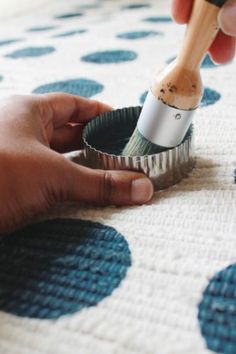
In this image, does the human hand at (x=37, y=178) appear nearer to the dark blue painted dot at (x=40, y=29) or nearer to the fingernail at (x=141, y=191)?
the fingernail at (x=141, y=191)

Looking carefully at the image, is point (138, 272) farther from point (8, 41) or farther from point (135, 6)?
point (135, 6)

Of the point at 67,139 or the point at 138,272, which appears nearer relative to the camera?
the point at 138,272

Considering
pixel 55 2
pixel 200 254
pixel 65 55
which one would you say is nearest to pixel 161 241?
pixel 200 254

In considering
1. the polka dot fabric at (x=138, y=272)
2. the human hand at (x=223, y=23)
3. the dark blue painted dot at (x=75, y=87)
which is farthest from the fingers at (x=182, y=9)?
the dark blue painted dot at (x=75, y=87)

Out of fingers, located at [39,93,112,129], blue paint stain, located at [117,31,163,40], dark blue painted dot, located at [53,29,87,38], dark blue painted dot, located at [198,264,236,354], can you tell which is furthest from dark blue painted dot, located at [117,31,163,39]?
dark blue painted dot, located at [198,264,236,354]

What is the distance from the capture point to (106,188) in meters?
0.34

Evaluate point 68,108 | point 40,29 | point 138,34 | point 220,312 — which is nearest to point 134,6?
point 40,29

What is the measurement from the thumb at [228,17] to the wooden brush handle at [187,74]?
0.01 m

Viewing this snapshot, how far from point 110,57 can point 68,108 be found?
1.10ft

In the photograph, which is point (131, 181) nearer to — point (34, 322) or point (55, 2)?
point (34, 322)

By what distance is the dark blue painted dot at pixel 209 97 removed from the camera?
0.52m

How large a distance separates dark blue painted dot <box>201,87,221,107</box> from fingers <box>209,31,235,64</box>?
0.11 meters

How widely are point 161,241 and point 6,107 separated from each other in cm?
17

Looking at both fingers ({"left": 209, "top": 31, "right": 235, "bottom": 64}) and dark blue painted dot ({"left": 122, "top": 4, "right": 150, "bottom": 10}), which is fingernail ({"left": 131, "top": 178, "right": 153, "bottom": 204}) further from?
dark blue painted dot ({"left": 122, "top": 4, "right": 150, "bottom": 10})
